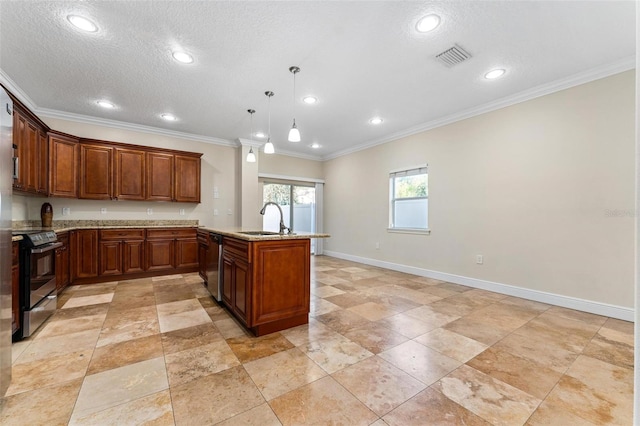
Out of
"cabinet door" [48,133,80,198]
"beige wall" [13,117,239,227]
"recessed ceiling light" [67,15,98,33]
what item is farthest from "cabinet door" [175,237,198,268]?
"recessed ceiling light" [67,15,98,33]

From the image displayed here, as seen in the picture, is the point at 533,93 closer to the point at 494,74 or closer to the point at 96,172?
the point at 494,74

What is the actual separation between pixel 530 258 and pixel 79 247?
21.6 ft

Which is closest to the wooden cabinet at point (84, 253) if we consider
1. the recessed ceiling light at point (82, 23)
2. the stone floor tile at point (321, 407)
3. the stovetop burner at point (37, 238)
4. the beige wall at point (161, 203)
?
the beige wall at point (161, 203)

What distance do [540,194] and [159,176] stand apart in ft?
19.8

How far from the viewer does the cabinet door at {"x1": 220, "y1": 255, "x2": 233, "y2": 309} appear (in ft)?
9.50

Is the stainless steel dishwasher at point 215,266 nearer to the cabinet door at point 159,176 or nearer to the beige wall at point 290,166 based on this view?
the cabinet door at point 159,176

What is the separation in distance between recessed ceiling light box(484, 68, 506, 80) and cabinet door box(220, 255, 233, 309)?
365 cm

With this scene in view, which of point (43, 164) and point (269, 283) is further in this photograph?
point (43, 164)

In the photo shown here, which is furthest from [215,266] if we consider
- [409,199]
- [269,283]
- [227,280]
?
[409,199]

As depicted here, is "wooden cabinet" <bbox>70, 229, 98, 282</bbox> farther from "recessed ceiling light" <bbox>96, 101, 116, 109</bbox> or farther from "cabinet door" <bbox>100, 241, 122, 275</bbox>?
"recessed ceiling light" <bbox>96, 101, 116, 109</bbox>

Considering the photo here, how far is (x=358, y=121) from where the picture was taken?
4688 millimetres

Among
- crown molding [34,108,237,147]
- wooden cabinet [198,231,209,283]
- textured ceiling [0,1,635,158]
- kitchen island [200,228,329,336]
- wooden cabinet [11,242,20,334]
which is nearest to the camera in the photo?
textured ceiling [0,1,635,158]

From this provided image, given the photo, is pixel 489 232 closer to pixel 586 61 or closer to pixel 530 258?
pixel 530 258

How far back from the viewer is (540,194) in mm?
3459
